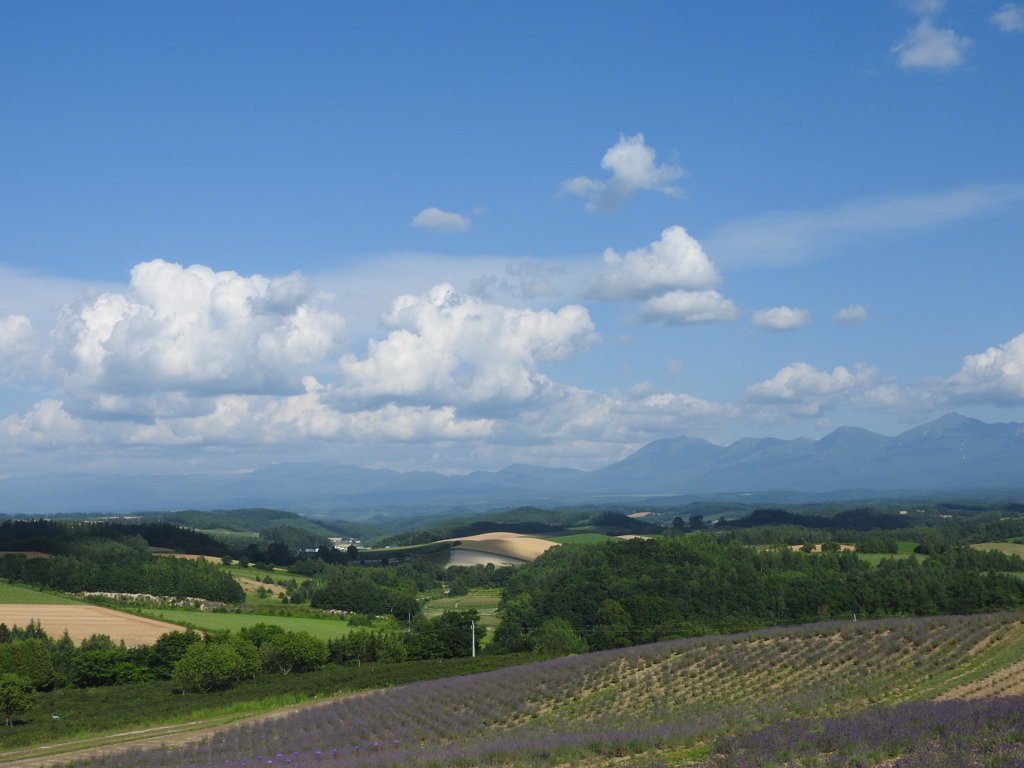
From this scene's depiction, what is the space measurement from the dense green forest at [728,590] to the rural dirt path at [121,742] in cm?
3993

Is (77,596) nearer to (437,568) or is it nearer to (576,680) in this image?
(437,568)

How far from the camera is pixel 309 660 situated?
2734 inches

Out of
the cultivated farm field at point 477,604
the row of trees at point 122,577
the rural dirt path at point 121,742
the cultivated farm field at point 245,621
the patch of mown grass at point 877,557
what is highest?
the rural dirt path at point 121,742

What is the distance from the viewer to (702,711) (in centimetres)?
2925

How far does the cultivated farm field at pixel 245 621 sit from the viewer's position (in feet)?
312

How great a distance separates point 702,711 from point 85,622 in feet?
265

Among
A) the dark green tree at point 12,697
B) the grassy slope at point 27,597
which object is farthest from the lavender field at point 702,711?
the grassy slope at point 27,597

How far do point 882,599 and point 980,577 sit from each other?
13.1 m

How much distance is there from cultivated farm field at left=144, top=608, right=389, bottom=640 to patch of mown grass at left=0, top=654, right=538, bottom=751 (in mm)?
29434

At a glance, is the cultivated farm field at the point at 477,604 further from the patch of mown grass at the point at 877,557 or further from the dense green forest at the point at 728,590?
the patch of mown grass at the point at 877,557

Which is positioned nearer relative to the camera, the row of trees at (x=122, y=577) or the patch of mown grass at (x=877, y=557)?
the patch of mown grass at (x=877, y=557)

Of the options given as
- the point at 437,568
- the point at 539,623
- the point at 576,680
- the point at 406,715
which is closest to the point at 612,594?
the point at 539,623

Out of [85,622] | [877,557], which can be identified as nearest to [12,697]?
[85,622]

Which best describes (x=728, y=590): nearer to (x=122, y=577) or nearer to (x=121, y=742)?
(x=121, y=742)
